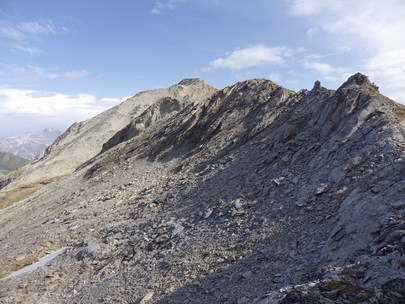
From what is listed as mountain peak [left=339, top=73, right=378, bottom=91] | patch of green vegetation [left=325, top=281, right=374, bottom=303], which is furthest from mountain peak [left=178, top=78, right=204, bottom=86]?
patch of green vegetation [left=325, top=281, right=374, bottom=303]

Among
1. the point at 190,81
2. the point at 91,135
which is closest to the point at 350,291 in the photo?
the point at 91,135

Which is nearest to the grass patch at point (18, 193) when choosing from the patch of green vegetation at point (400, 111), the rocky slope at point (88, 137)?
the rocky slope at point (88, 137)

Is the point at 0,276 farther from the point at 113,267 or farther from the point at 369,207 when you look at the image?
the point at 369,207

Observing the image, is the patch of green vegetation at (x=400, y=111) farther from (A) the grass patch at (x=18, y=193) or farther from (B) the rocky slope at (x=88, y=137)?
(A) the grass patch at (x=18, y=193)

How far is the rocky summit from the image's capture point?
32.1ft

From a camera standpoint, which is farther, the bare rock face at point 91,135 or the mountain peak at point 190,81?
the mountain peak at point 190,81

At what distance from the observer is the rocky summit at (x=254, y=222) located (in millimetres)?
9789

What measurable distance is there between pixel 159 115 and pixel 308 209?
220ft

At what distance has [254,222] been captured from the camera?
15477 mm

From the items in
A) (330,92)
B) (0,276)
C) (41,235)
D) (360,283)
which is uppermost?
(330,92)

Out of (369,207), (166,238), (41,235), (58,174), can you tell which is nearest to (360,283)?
(369,207)

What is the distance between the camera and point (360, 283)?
7078 millimetres

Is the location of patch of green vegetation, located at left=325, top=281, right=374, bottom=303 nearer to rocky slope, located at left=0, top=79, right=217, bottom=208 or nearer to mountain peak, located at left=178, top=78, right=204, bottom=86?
rocky slope, located at left=0, top=79, right=217, bottom=208

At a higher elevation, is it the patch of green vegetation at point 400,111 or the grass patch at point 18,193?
the patch of green vegetation at point 400,111
